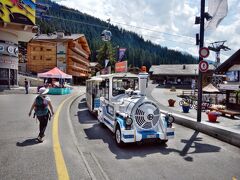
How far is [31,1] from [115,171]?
3191 centimetres

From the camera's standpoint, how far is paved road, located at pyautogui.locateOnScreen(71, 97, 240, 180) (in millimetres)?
5238

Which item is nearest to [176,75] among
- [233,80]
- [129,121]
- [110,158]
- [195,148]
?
[233,80]

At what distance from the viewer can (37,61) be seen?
5766 cm

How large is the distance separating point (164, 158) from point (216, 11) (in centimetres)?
769

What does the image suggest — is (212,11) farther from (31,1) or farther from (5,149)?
(31,1)

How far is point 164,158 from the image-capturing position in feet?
20.9

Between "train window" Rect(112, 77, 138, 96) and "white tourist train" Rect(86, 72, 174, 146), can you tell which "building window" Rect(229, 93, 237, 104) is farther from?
"white tourist train" Rect(86, 72, 174, 146)

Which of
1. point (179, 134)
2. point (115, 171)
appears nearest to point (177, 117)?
point (179, 134)

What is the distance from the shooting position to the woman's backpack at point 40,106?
22.9 ft

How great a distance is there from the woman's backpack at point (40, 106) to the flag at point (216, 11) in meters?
8.59

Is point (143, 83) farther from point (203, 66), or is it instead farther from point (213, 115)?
point (213, 115)

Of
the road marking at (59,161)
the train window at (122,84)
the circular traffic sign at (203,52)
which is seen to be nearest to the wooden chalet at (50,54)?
the train window at (122,84)

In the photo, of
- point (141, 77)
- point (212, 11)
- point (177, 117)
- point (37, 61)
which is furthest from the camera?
point (37, 61)

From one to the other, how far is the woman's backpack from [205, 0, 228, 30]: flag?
Answer: 8.59 meters
